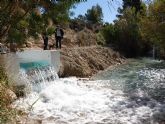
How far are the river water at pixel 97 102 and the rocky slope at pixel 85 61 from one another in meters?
3.28

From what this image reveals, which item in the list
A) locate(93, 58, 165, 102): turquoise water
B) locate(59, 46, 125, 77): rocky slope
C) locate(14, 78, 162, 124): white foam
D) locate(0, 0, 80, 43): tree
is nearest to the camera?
locate(0, 0, 80, 43): tree

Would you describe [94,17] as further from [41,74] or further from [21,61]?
[21,61]

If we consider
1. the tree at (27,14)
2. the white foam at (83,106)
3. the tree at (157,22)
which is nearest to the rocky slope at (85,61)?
the white foam at (83,106)

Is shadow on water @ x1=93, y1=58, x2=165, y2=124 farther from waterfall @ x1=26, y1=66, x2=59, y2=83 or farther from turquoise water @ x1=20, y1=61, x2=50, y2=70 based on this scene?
turquoise water @ x1=20, y1=61, x2=50, y2=70

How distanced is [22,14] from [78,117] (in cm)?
390

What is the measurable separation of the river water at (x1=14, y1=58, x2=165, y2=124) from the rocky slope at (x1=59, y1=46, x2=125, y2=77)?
328 centimetres

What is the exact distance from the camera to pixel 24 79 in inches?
595

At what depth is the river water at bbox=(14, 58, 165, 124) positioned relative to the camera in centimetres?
1159

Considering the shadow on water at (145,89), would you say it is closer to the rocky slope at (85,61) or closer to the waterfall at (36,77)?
the rocky slope at (85,61)

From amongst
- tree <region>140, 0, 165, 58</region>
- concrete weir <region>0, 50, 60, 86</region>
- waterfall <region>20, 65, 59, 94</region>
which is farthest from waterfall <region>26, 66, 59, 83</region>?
tree <region>140, 0, 165, 58</region>

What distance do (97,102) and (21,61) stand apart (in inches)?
156

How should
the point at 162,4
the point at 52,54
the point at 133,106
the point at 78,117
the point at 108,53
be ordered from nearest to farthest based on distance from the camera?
1. the point at 78,117
2. the point at 133,106
3. the point at 162,4
4. the point at 52,54
5. the point at 108,53

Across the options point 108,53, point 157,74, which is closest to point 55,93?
point 157,74

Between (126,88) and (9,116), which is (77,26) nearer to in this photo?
(126,88)
